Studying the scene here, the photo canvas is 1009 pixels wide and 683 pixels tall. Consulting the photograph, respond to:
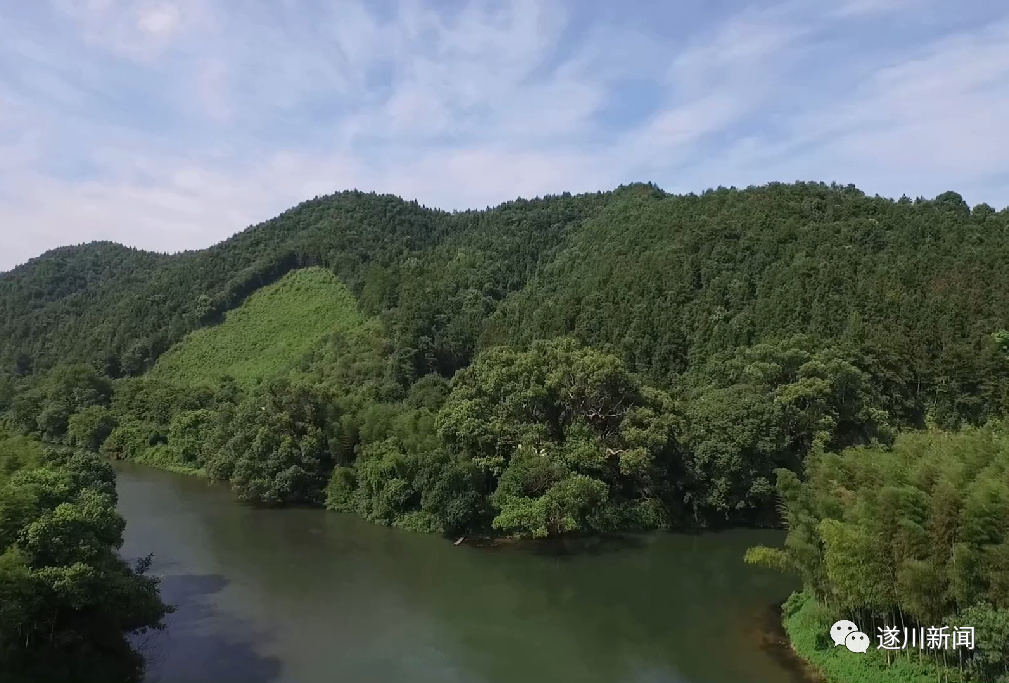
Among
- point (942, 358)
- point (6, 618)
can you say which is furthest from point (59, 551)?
point (942, 358)

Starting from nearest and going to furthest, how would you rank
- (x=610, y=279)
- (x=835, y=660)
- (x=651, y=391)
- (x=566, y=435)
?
(x=835, y=660)
(x=566, y=435)
(x=651, y=391)
(x=610, y=279)

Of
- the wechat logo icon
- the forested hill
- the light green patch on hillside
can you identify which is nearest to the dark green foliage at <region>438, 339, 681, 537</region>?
the wechat logo icon

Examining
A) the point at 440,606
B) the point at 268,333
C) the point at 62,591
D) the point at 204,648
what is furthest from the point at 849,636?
the point at 268,333

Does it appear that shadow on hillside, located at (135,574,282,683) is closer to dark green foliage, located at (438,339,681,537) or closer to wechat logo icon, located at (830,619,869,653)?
dark green foliage, located at (438,339,681,537)

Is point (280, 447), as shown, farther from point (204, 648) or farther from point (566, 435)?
point (204, 648)

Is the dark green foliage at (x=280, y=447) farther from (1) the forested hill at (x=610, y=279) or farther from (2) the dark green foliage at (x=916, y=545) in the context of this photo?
(2) the dark green foliage at (x=916, y=545)

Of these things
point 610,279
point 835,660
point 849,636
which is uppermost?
point 610,279
